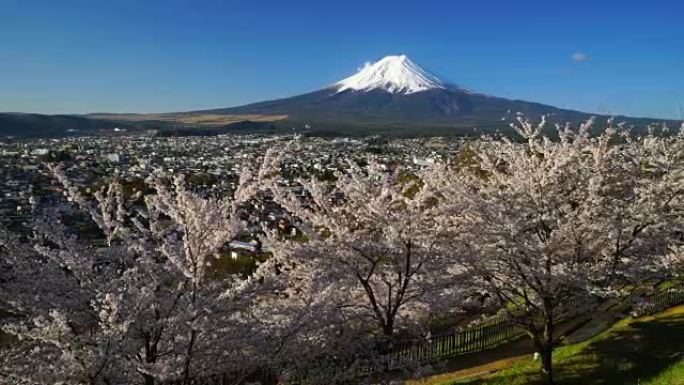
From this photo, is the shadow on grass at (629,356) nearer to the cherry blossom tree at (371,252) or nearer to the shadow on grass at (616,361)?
the shadow on grass at (616,361)

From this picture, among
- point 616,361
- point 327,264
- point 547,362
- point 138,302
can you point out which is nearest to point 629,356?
point 616,361

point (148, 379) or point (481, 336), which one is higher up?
point (148, 379)

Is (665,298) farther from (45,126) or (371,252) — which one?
(45,126)

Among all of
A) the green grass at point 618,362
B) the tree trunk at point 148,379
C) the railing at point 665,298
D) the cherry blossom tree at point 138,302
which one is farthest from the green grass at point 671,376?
the tree trunk at point 148,379

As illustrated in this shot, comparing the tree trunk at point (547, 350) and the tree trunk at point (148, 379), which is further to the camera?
the tree trunk at point (547, 350)

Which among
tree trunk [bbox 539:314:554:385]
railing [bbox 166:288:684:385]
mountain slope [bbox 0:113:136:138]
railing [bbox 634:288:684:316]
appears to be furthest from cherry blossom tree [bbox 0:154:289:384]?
mountain slope [bbox 0:113:136:138]

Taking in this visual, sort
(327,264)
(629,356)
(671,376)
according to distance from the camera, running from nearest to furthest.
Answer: (327,264), (671,376), (629,356)

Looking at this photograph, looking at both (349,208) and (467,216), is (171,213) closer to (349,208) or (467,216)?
(349,208)

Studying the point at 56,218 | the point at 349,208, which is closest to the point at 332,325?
the point at 349,208
